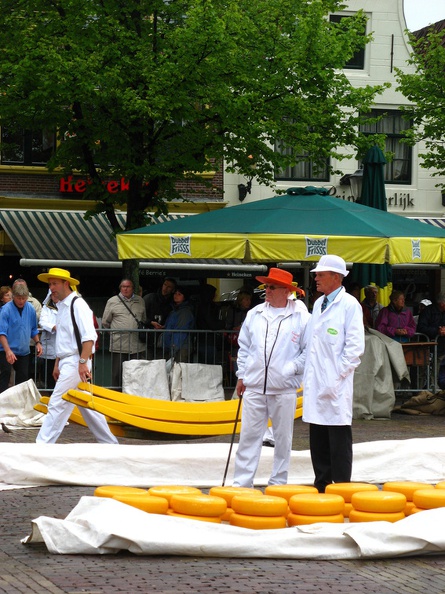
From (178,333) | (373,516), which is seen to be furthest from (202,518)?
(178,333)

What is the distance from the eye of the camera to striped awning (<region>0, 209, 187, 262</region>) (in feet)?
84.1

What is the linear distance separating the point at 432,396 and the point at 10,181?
13623 millimetres

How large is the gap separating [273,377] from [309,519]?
2028 millimetres

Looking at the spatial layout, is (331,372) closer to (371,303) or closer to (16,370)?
(16,370)

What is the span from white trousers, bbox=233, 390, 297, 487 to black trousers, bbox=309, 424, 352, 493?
0.46 m

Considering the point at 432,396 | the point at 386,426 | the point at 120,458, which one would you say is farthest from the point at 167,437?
the point at 432,396

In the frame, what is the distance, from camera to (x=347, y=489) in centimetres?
835

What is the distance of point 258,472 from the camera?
10.7 meters

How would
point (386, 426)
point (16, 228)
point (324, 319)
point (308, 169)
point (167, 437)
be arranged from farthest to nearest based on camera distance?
point (308, 169)
point (16, 228)
point (386, 426)
point (167, 437)
point (324, 319)

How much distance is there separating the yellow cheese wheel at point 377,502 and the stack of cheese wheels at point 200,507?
90cm

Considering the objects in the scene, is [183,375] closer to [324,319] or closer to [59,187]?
[324,319]

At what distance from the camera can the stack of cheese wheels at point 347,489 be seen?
27.0 feet

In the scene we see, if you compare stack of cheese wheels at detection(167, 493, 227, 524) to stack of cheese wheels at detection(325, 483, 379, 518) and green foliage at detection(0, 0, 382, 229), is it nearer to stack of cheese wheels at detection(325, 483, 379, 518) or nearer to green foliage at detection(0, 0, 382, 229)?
stack of cheese wheels at detection(325, 483, 379, 518)

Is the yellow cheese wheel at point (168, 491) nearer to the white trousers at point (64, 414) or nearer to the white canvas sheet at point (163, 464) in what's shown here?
the white canvas sheet at point (163, 464)
